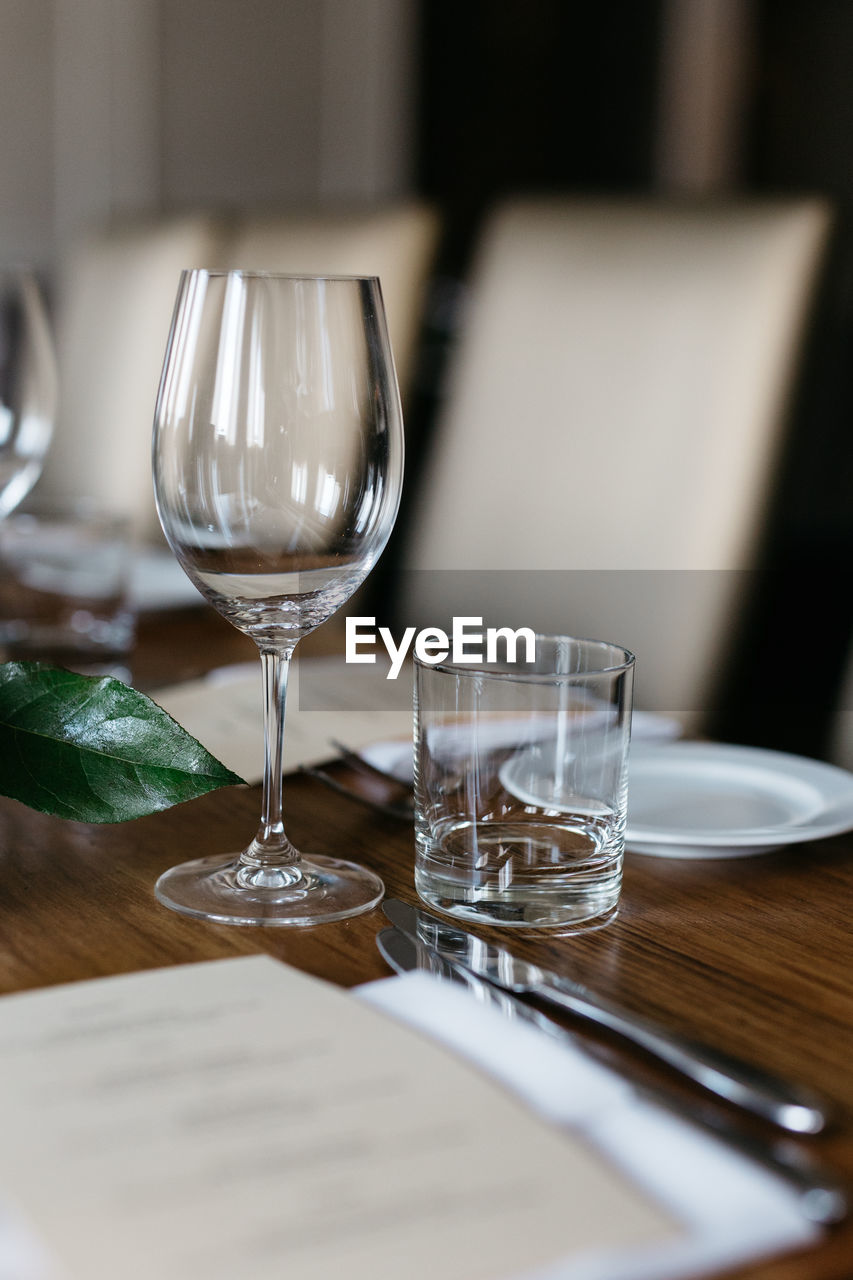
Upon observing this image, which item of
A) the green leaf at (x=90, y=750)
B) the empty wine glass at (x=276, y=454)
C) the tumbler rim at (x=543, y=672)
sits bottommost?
the green leaf at (x=90, y=750)

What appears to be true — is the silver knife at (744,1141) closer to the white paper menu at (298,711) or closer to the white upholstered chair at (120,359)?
the white paper menu at (298,711)

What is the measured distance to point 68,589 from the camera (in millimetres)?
919

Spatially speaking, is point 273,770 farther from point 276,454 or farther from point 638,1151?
point 638,1151

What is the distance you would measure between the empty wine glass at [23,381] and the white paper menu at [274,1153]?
0.49 metres

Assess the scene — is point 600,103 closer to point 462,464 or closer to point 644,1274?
point 462,464

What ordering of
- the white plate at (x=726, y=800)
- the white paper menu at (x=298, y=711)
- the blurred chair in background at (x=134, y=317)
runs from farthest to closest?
the blurred chair in background at (x=134, y=317) → the white paper menu at (x=298, y=711) → the white plate at (x=726, y=800)

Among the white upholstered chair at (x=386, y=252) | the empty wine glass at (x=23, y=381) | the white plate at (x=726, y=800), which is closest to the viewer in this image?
the white plate at (x=726, y=800)

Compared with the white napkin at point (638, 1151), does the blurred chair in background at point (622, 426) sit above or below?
above

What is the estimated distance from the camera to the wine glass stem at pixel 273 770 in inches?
19.8

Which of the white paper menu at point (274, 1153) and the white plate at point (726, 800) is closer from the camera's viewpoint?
the white paper menu at point (274, 1153)

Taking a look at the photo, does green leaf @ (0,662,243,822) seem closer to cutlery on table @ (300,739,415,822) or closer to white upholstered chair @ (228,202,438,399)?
cutlery on table @ (300,739,415,822)

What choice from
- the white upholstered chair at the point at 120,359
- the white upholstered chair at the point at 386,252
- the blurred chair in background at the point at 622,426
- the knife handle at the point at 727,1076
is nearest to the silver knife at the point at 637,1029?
the knife handle at the point at 727,1076

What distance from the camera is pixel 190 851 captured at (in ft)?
1.84

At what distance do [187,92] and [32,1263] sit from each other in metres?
3.59
